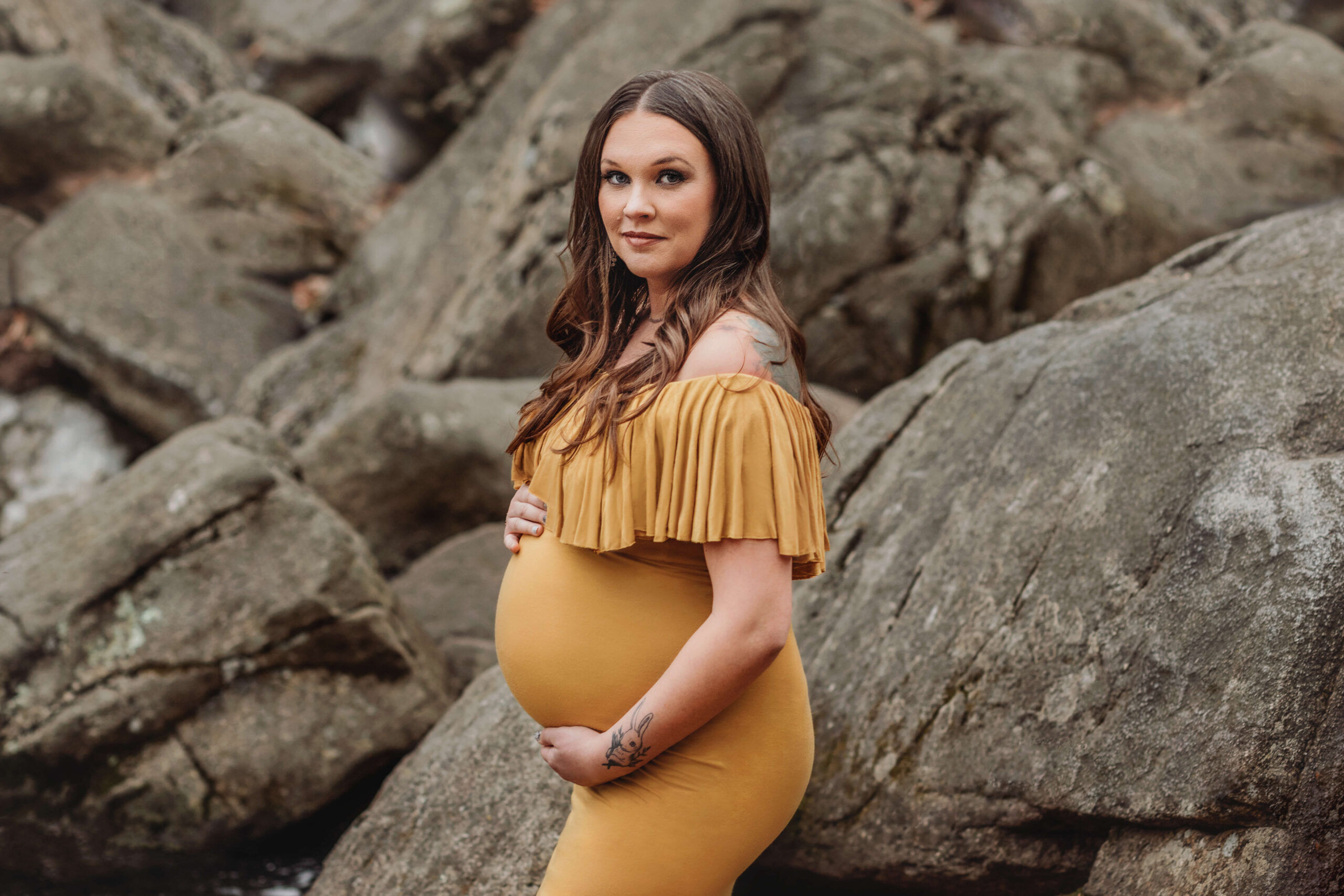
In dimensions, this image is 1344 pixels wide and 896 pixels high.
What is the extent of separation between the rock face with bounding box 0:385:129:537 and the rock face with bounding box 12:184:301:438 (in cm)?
28

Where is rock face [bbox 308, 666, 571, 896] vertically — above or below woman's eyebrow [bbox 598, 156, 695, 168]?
below

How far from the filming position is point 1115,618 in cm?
255

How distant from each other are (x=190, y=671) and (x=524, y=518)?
8.59 ft

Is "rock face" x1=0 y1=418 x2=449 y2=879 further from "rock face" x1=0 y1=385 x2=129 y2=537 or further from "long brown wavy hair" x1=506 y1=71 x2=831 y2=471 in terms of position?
"rock face" x1=0 y1=385 x2=129 y2=537

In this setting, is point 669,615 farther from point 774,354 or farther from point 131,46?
point 131,46

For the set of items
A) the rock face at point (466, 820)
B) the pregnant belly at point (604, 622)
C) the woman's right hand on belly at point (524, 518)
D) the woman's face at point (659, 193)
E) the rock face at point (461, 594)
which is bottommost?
the rock face at point (461, 594)

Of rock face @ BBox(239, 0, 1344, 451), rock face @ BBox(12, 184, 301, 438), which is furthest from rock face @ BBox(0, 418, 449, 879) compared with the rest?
rock face @ BBox(12, 184, 301, 438)

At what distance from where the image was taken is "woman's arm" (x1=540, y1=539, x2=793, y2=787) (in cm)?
168

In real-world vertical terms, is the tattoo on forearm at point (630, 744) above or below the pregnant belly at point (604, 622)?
below

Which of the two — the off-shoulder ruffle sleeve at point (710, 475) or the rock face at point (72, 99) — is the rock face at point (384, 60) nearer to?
the rock face at point (72, 99)

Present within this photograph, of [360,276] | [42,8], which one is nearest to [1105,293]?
[360,276]

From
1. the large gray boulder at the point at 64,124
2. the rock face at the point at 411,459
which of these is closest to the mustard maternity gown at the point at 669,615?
the rock face at the point at 411,459

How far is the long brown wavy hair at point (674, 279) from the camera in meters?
1.82

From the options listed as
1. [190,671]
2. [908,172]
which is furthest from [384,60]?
[190,671]
